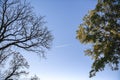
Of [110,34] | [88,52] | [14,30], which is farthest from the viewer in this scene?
[88,52]

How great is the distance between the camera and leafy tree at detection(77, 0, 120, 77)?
112 feet

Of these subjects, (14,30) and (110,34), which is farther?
(110,34)

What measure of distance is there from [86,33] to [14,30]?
8868mm

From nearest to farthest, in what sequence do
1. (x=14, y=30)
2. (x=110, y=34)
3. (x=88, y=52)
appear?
(x=14, y=30) → (x=110, y=34) → (x=88, y=52)

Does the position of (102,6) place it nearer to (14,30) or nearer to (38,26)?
(38,26)

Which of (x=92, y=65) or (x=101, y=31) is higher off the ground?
(x=101, y=31)

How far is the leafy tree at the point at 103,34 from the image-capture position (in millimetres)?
34219

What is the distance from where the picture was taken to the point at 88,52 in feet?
124

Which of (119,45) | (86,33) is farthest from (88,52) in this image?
(119,45)

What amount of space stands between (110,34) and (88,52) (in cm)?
409

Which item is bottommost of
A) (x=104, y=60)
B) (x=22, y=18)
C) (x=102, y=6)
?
(x=104, y=60)

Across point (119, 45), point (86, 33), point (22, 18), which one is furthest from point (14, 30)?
point (119, 45)

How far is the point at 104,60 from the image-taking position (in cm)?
3400

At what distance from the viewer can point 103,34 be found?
35719 millimetres
